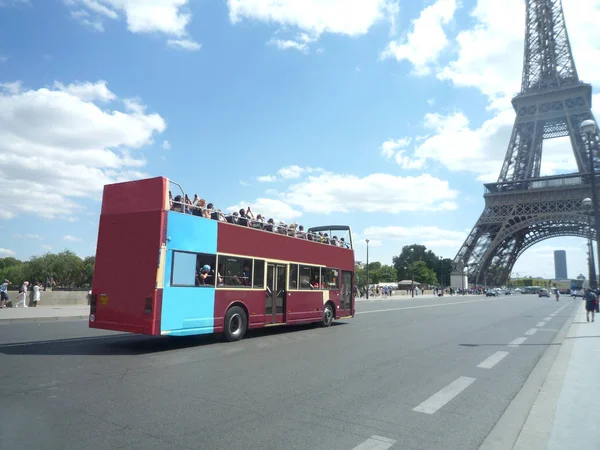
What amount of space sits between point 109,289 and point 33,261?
242 ft

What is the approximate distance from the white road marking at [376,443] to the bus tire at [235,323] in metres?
7.53

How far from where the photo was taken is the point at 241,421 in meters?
5.07

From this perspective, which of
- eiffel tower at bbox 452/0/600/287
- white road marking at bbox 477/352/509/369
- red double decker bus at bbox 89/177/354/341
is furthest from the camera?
eiffel tower at bbox 452/0/600/287

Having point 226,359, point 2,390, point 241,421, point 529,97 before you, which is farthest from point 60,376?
point 529,97

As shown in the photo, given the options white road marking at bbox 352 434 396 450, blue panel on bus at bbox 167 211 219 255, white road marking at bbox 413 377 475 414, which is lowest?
white road marking at bbox 413 377 475 414

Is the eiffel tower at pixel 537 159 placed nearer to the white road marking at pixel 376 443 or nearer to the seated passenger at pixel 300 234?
the seated passenger at pixel 300 234

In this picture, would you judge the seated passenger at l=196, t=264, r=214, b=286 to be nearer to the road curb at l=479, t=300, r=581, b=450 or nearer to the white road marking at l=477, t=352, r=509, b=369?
the white road marking at l=477, t=352, r=509, b=369

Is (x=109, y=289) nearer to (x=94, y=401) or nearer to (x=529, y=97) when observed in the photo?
(x=94, y=401)

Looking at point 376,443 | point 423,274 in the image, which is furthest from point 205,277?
point 423,274

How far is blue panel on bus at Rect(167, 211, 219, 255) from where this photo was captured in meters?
10.2

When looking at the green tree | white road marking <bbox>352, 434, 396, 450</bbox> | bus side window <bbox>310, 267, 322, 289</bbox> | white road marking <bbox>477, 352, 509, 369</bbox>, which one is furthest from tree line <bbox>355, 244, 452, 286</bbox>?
white road marking <bbox>352, 434, 396, 450</bbox>

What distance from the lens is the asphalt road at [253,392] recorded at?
4.59m

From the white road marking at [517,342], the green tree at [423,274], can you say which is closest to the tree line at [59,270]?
the white road marking at [517,342]

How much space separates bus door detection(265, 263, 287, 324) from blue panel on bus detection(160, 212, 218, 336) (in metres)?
2.53
